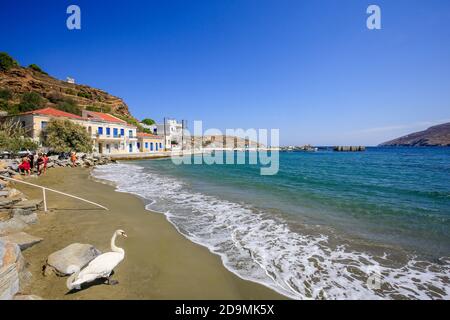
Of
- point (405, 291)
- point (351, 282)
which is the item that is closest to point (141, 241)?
point (351, 282)

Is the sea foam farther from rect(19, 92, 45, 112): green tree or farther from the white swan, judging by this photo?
rect(19, 92, 45, 112): green tree

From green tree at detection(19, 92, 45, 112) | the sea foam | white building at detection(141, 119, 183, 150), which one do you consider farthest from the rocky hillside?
the sea foam

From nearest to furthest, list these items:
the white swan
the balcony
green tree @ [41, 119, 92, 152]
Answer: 1. the white swan
2. green tree @ [41, 119, 92, 152]
3. the balcony

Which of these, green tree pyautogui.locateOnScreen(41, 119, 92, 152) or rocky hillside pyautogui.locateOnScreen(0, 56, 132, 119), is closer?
green tree pyautogui.locateOnScreen(41, 119, 92, 152)

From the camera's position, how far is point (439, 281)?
14.3 ft

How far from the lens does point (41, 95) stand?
167 feet

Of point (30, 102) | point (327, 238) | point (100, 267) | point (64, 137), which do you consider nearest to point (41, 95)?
point (30, 102)

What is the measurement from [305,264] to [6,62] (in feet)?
253

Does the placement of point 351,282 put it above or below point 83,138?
below

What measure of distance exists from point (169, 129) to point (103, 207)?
222 feet

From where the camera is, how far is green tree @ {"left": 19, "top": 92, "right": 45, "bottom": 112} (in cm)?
4182

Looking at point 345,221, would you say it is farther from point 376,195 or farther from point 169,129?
point 169,129

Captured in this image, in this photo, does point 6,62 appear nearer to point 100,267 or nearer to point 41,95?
point 41,95

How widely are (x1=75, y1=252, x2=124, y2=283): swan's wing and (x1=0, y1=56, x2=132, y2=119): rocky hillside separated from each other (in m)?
52.1
